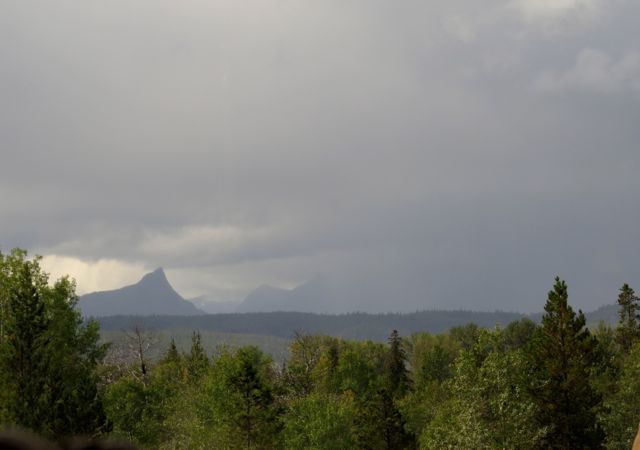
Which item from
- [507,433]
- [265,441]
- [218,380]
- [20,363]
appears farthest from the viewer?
[218,380]

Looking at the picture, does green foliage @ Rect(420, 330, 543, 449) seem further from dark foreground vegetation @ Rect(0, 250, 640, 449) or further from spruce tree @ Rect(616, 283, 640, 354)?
spruce tree @ Rect(616, 283, 640, 354)

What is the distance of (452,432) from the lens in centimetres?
5800

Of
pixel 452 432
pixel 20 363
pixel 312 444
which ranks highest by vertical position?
pixel 20 363

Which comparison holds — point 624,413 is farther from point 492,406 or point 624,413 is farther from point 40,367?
point 40,367

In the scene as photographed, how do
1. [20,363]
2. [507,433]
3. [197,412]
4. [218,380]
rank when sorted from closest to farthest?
[507,433] → [20,363] → [218,380] → [197,412]

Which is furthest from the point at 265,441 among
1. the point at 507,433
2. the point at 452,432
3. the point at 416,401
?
the point at 416,401

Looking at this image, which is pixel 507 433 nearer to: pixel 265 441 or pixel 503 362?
pixel 503 362

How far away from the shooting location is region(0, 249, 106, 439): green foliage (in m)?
54.6

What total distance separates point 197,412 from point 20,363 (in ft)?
90.4

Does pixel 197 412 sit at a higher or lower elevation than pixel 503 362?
lower

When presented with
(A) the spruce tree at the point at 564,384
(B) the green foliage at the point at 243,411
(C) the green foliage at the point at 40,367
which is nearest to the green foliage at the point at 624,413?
(A) the spruce tree at the point at 564,384

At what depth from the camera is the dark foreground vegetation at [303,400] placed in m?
54.8

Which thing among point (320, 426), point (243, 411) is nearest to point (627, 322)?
point (320, 426)

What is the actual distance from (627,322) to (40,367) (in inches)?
3358
